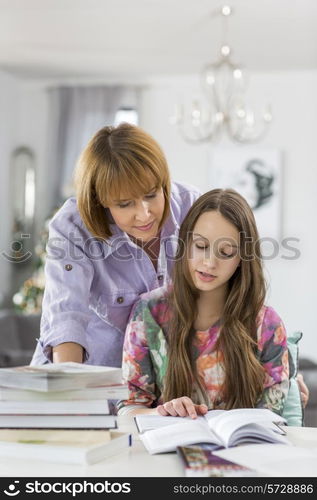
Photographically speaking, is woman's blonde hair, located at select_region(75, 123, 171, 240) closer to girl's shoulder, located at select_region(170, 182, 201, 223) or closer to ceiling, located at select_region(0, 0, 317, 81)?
girl's shoulder, located at select_region(170, 182, 201, 223)

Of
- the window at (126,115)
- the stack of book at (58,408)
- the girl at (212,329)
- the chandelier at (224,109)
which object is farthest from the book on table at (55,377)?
the window at (126,115)

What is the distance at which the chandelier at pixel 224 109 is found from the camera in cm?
551

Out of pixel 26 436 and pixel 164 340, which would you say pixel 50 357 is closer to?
pixel 164 340

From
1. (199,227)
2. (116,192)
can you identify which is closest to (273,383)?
(199,227)

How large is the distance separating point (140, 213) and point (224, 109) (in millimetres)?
4654

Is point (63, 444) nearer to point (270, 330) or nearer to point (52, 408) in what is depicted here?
point (52, 408)

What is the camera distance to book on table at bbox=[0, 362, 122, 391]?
137 centimetres

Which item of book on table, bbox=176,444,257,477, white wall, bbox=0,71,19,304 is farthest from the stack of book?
white wall, bbox=0,71,19,304

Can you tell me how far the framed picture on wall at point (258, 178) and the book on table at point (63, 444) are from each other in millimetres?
5957

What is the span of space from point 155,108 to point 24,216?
1566 mm

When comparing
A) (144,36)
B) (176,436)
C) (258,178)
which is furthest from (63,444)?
(258,178)

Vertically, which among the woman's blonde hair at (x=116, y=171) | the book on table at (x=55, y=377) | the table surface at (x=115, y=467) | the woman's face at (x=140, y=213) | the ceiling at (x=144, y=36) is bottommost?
A: the table surface at (x=115, y=467)

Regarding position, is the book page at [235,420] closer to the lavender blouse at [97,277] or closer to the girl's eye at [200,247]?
the girl's eye at [200,247]

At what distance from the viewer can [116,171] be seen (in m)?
1.97
